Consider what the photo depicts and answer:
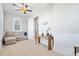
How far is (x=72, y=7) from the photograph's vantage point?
5.97ft

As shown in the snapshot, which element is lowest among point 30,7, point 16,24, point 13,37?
point 13,37

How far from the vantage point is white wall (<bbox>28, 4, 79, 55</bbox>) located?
181 cm

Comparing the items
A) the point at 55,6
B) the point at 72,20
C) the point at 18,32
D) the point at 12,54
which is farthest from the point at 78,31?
the point at 12,54

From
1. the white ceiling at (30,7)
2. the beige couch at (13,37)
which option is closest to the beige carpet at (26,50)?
the beige couch at (13,37)

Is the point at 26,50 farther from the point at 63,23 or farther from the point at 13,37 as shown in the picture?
the point at 63,23

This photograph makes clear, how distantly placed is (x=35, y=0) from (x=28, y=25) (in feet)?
1.62

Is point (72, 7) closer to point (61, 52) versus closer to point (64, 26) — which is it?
point (64, 26)

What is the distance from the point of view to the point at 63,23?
1909 mm

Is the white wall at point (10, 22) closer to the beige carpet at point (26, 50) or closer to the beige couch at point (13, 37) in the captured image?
the beige couch at point (13, 37)

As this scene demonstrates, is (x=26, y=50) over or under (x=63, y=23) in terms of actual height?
under

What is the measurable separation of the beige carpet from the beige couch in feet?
0.24

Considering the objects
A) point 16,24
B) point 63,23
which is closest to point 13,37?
point 16,24

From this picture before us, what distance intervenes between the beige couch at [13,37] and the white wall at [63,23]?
0.42 metres

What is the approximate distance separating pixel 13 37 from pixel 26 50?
0.34 m
